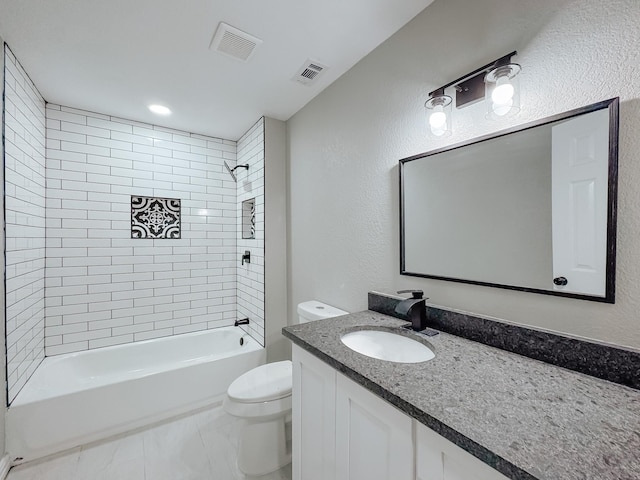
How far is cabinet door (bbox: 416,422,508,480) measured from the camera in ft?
1.93

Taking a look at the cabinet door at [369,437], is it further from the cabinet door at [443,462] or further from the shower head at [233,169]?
the shower head at [233,169]

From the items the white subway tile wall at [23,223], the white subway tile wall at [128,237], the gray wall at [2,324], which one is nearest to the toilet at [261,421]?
the gray wall at [2,324]

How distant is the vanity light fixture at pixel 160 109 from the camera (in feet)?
7.79

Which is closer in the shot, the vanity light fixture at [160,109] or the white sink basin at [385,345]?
the white sink basin at [385,345]

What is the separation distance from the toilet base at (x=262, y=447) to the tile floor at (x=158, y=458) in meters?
0.04

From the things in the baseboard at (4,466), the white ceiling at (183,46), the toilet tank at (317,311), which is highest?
the white ceiling at (183,46)

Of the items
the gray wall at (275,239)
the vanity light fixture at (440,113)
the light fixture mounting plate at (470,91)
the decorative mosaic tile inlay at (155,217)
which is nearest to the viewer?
the light fixture mounting plate at (470,91)

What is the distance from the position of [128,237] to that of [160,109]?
1.23 m

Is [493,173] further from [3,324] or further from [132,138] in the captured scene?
[132,138]

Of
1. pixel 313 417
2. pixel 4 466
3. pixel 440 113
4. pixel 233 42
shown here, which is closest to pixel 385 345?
pixel 313 417

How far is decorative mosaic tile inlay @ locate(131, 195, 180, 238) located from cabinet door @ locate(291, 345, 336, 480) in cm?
222

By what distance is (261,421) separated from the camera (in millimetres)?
1657

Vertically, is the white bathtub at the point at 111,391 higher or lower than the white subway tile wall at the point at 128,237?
lower

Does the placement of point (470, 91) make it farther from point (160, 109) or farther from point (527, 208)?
point (160, 109)
